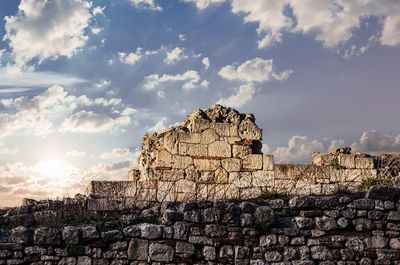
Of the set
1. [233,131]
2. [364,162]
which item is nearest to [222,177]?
[233,131]

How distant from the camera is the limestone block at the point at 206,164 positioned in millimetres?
13156

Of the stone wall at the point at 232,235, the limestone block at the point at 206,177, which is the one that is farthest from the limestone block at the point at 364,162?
the stone wall at the point at 232,235

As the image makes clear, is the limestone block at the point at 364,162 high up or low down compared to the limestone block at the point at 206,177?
up

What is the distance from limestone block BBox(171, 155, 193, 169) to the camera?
13087 millimetres

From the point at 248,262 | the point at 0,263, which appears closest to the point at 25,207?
the point at 0,263

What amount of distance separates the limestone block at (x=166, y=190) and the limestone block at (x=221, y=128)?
166 cm

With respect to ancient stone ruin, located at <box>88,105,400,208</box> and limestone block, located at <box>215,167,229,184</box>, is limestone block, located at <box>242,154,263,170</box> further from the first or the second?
limestone block, located at <box>215,167,229,184</box>

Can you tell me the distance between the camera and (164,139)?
1323 cm

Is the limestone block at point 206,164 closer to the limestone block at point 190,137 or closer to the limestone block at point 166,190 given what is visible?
the limestone block at point 190,137

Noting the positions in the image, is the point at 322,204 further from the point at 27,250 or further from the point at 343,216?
the point at 27,250

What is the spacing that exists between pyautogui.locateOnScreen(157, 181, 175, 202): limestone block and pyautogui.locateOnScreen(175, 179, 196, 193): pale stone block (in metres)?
0.12

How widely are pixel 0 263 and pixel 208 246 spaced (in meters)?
2.93

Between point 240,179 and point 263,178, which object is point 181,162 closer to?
point 240,179

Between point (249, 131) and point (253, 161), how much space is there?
74cm
